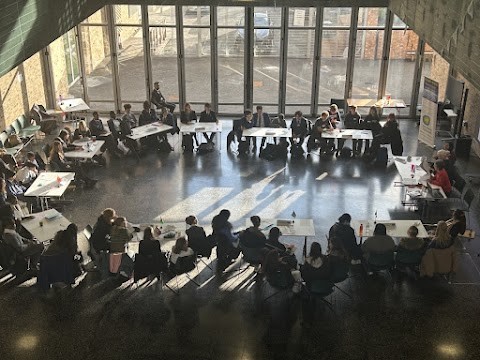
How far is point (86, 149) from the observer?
1461 centimetres

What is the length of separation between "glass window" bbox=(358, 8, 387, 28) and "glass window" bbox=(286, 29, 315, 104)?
1458 mm

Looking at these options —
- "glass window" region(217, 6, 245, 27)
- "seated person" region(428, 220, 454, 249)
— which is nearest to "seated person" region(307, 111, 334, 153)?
"glass window" region(217, 6, 245, 27)

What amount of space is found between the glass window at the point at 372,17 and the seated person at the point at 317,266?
34.7 feet

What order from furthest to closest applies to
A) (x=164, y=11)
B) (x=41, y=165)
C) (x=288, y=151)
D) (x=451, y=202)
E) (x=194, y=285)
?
(x=164, y=11) < (x=288, y=151) < (x=41, y=165) < (x=451, y=202) < (x=194, y=285)

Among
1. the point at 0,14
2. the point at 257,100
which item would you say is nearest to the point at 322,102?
the point at 257,100

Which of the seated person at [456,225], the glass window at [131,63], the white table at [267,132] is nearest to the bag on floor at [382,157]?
the white table at [267,132]

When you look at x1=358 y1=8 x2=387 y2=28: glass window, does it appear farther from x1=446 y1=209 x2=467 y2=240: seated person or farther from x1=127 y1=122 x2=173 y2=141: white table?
x1=446 y1=209 x2=467 y2=240: seated person

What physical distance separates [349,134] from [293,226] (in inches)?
211

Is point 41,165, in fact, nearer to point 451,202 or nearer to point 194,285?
point 194,285

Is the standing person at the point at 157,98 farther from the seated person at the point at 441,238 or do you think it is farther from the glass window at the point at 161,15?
the seated person at the point at 441,238

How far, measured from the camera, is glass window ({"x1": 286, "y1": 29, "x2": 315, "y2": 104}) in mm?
18547

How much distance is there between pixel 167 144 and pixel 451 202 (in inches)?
295

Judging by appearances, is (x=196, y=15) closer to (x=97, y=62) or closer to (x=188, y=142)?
(x=97, y=62)

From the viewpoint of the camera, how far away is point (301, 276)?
9.88 m
